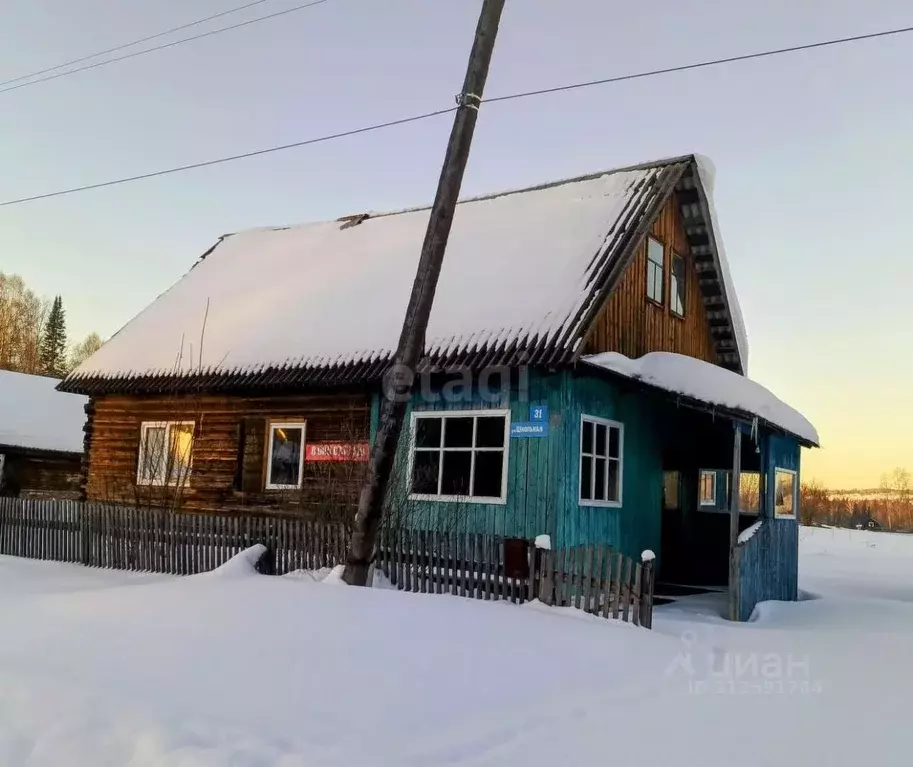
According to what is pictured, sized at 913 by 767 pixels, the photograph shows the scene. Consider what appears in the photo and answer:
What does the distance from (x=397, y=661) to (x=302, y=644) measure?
0.91m

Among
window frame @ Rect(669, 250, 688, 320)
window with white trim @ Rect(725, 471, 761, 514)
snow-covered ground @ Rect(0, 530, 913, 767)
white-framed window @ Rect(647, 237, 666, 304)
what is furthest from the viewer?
window with white trim @ Rect(725, 471, 761, 514)

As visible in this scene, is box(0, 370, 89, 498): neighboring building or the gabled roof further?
box(0, 370, 89, 498): neighboring building

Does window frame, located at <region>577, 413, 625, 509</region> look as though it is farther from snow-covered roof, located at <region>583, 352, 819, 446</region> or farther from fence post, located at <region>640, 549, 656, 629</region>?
fence post, located at <region>640, 549, 656, 629</region>

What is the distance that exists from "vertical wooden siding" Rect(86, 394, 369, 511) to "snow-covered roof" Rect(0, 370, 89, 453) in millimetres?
13622

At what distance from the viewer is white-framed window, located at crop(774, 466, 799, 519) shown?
1730 centimetres

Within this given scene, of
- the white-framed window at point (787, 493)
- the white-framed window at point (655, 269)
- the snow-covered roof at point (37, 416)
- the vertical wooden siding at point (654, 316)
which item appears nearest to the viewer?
the vertical wooden siding at point (654, 316)

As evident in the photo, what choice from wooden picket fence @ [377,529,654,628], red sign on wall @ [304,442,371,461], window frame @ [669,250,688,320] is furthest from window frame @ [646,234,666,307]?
wooden picket fence @ [377,529,654,628]

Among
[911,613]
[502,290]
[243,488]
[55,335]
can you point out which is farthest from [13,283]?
[911,613]

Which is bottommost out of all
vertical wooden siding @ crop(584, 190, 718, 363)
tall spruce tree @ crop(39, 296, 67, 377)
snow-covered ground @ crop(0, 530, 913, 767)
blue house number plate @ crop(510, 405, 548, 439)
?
snow-covered ground @ crop(0, 530, 913, 767)

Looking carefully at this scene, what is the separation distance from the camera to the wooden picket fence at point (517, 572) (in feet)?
31.9

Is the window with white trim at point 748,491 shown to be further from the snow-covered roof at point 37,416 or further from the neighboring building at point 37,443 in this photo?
the neighboring building at point 37,443

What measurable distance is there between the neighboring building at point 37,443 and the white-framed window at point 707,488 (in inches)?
923

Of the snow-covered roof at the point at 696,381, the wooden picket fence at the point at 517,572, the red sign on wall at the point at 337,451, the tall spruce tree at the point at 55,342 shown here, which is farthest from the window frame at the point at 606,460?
the tall spruce tree at the point at 55,342

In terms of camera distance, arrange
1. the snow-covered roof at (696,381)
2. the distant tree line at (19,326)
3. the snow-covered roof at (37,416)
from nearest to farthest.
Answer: the snow-covered roof at (696,381) → the snow-covered roof at (37,416) → the distant tree line at (19,326)
